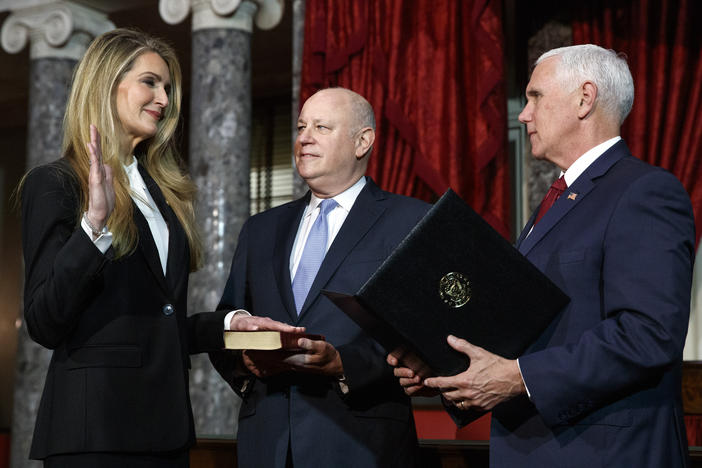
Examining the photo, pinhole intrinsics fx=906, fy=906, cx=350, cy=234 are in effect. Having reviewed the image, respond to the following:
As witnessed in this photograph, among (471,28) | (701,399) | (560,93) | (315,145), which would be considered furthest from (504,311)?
(471,28)

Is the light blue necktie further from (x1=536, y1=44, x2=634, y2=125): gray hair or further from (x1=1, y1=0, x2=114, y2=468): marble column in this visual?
(x1=1, y1=0, x2=114, y2=468): marble column

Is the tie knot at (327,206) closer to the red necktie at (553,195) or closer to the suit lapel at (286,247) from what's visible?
the suit lapel at (286,247)

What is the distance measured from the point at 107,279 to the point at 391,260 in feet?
2.45

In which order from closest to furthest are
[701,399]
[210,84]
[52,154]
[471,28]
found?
[701,399]
[471,28]
[210,84]
[52,154]

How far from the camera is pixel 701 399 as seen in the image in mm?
3830

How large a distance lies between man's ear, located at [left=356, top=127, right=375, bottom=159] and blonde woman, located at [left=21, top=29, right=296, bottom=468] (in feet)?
2.26

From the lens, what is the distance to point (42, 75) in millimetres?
6215

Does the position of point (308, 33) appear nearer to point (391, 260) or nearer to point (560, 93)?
point (560, 93)

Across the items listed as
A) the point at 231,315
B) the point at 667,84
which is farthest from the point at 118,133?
the point at 667,84

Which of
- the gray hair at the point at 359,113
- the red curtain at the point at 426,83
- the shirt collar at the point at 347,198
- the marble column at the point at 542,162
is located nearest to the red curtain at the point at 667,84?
the marble column at the point at 542,162

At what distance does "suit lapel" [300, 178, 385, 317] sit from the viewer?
104 inches

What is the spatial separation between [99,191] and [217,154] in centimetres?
347

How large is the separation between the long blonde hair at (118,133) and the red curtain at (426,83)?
8.55 ft

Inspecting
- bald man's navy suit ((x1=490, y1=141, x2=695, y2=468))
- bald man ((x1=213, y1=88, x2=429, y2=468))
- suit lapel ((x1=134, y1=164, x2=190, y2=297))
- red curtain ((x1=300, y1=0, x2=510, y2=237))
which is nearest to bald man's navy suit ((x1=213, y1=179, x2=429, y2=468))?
bald man ((x1=213, y1=88, x2=429, y2=468))
